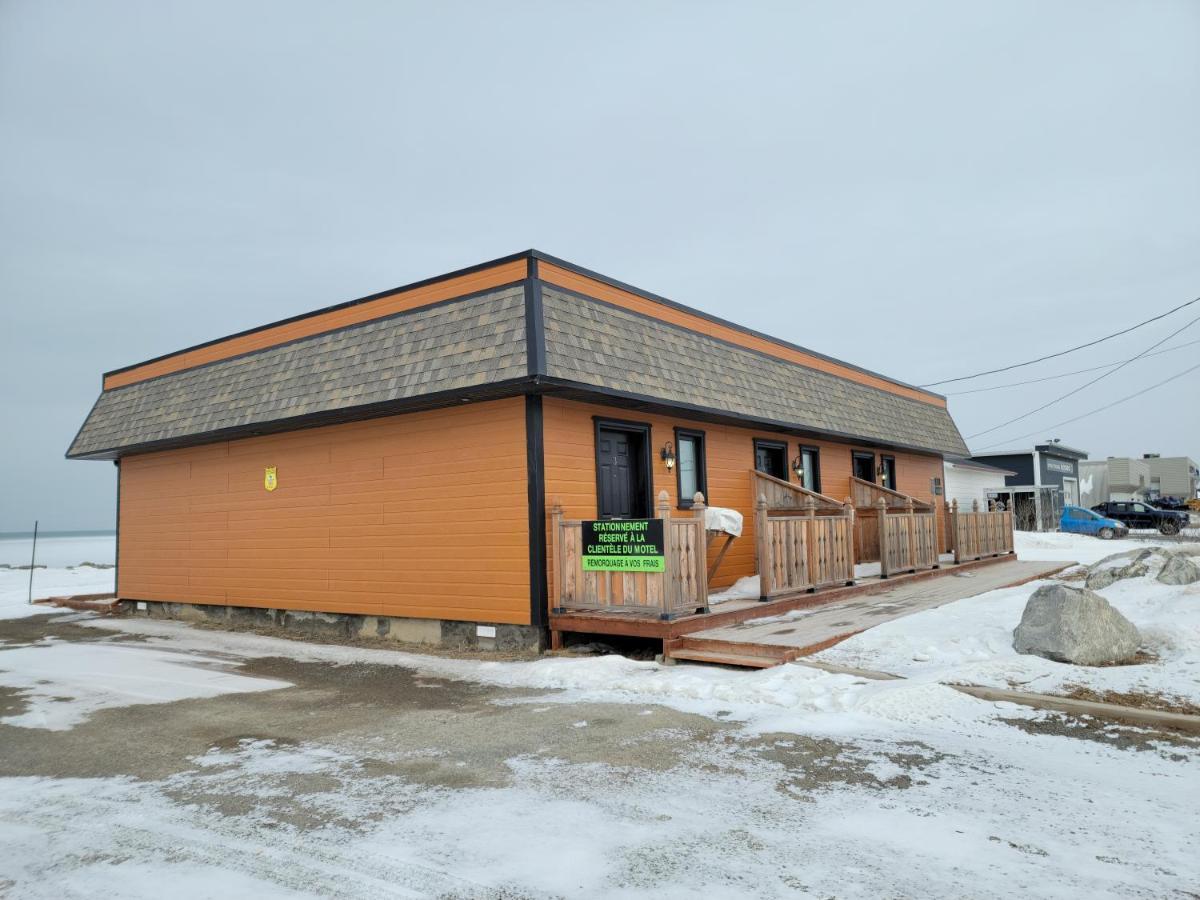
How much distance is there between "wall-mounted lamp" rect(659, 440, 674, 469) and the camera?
12.2m

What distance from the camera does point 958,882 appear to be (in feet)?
11.5

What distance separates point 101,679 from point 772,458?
11264 mm

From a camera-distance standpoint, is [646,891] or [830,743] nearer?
[646,891]

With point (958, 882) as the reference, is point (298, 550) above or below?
above

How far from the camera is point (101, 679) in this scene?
30.6ft

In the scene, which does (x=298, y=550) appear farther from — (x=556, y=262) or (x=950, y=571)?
(x=950, y=571)

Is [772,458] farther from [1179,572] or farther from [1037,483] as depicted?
[1037,483]

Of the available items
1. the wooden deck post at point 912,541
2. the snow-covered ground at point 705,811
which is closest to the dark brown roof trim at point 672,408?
the wooden deck post at point 912,541

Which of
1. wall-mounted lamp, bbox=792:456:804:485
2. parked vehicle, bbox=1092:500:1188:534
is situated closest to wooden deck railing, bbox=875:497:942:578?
wall-mounted lamp, bbox=792:456:804:485

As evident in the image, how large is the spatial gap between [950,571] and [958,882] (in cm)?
→ 1316

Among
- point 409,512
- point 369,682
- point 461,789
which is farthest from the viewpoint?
point 409,512

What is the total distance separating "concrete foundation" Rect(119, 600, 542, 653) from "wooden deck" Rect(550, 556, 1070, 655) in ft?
2.23

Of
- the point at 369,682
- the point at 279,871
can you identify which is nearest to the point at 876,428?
the point at 369,682

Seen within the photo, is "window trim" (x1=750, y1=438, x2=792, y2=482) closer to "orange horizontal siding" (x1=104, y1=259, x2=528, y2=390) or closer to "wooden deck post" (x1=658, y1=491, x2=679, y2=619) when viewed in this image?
"wooden deck post" (x1=658, y1=491, x2=679, y2=619)
